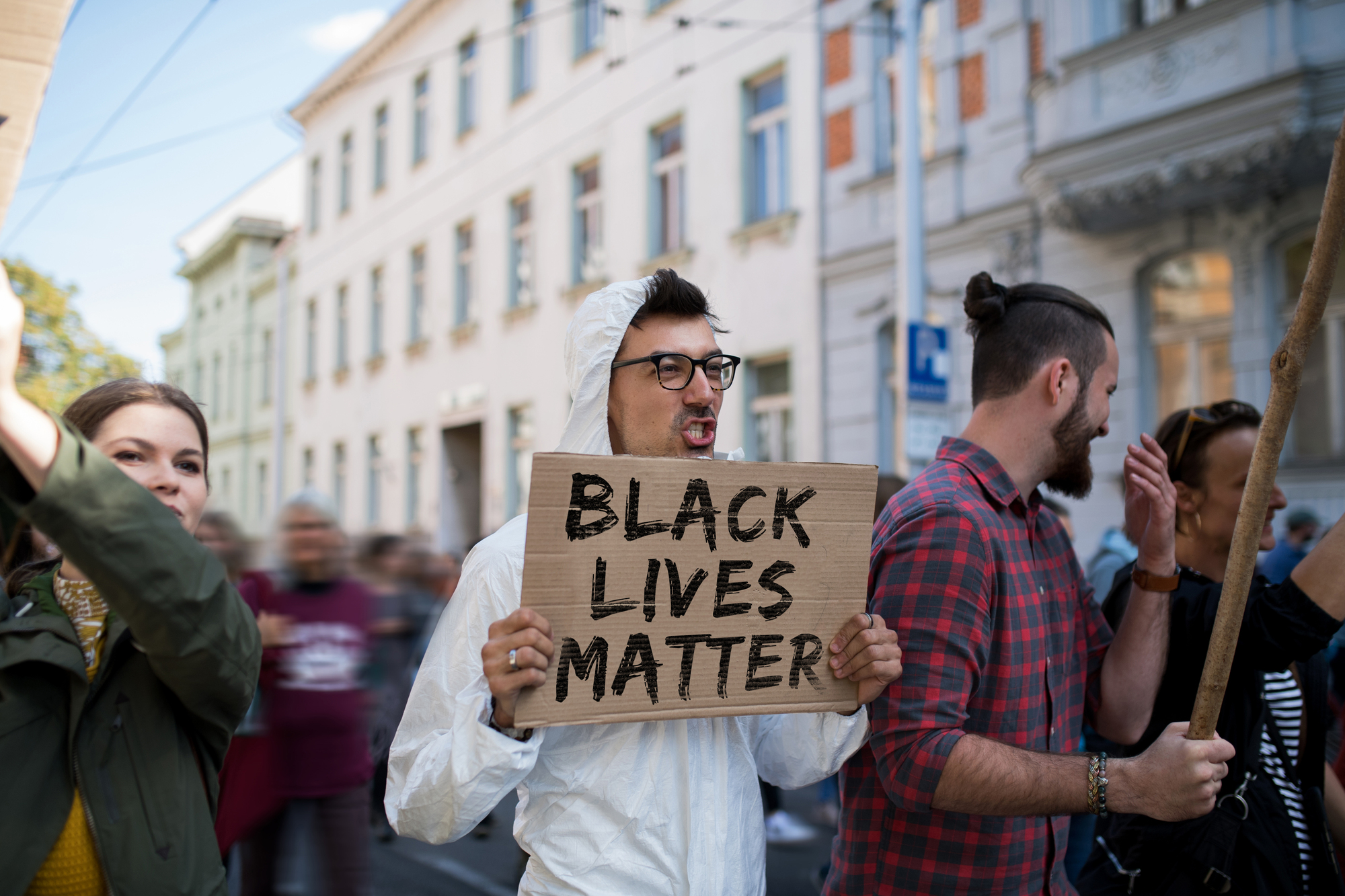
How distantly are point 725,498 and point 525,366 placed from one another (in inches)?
607

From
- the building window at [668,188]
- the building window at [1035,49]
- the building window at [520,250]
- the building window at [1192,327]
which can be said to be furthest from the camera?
the building window at [520,250]

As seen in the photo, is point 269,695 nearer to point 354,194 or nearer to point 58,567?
point 58,567

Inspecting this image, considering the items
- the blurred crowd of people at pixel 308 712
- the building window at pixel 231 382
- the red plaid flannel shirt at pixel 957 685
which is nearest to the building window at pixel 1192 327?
the blurred crowd of people at pixel 308 712

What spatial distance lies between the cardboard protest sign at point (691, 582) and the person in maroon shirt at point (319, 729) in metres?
2.54

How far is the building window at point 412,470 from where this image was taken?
2047cm

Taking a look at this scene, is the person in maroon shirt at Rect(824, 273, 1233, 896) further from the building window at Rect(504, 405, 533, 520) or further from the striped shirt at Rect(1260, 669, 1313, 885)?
the building window at Rect(504, 405, 533, 520)

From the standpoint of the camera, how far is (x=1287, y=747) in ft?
8.00

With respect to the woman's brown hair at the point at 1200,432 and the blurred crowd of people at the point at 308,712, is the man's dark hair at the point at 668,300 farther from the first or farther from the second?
the blurred crowd of people at the point at 308,712

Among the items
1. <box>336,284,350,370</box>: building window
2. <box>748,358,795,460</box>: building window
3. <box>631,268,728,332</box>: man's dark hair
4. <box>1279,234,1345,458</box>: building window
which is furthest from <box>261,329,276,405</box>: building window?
<box>631,268,728,332</box>: man's dark hair

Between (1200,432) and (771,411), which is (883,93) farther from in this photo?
(1200,432)

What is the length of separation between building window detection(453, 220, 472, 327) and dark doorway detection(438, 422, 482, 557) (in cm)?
211

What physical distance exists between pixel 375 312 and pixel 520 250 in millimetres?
5873

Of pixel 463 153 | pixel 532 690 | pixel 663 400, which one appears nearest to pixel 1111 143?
pixel 663 400

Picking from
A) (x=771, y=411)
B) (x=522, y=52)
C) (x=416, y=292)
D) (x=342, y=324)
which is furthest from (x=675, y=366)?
(x=342, y=324)
